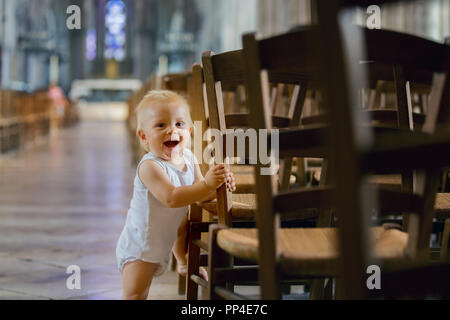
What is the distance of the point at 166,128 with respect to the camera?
1976 mm

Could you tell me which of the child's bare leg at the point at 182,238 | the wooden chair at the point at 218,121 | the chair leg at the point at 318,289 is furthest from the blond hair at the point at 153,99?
the chair leg at the point at 318,289

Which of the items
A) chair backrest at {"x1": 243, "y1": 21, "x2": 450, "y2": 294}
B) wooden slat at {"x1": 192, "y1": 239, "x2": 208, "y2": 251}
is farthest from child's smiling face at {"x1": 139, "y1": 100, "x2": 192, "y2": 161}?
chair backrest at {"x1": 243, "y1": 21, "x2": 450, "y2": 294}

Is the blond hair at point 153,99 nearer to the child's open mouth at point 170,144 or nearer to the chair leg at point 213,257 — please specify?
the child's open mouth at point 170,144

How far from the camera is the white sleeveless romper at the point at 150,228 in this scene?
1.93 metres

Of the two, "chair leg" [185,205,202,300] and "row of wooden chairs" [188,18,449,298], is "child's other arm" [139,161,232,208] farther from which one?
"chair leg" [185,205,202,300]

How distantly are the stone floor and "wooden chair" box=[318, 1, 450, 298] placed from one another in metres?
1.44

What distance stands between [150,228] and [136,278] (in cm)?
14

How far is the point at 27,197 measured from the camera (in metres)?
5.33

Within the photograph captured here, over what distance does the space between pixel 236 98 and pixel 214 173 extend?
286 centimetres

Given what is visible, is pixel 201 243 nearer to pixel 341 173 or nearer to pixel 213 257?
pixel 213 257

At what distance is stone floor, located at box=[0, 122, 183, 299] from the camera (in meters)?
2.72

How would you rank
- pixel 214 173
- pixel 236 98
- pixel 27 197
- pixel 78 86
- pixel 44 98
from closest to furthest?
pixel 214 173, pixel 236 98, pixel 27 197, pixel 44 98, pixel 78 86
